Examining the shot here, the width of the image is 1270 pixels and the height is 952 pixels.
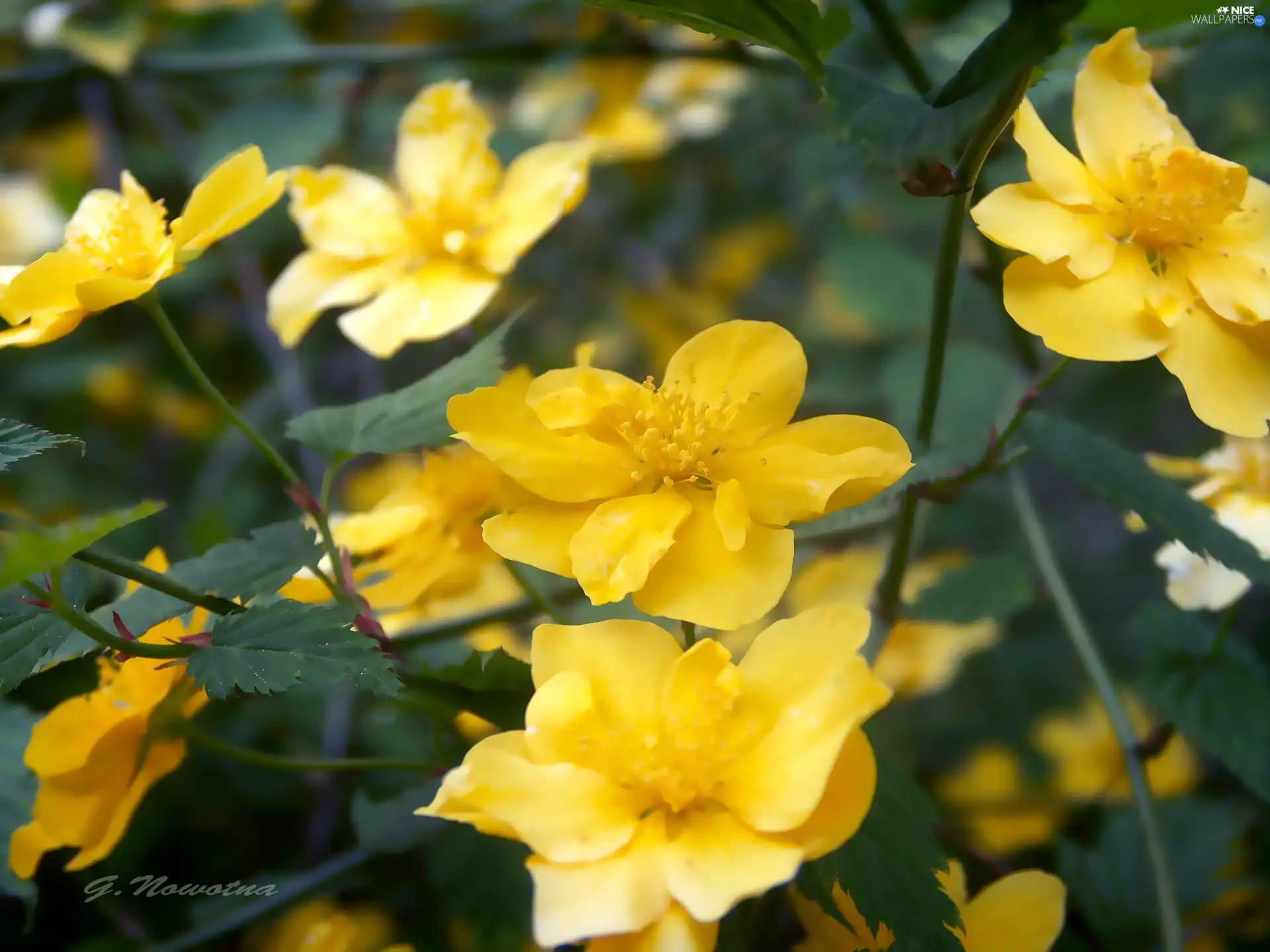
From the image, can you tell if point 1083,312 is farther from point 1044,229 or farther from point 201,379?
point 201,379

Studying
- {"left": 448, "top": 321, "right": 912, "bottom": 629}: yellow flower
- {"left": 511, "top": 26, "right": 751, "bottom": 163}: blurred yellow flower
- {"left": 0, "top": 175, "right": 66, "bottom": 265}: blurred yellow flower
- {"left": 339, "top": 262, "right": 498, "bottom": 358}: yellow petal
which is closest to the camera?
{"left": 448, "top": 321, "right": 912, "bottom": 629}: yellow flower

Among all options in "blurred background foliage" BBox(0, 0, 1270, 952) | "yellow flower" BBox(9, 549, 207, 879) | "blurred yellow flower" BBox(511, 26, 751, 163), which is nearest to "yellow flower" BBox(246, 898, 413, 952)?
"blurred background foliage" BBox(0, 0, 1270, 952)

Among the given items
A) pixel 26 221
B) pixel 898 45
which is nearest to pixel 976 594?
pixel 898 45

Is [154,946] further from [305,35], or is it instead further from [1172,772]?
[305,35]

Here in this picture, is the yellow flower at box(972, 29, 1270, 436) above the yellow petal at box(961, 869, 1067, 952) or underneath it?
above

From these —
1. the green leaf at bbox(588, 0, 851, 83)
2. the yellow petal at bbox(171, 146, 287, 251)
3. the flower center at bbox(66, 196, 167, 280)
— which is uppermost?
the green leaf at bbox(588, 0, 851, 83)

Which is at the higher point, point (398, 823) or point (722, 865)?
point (722, 865)

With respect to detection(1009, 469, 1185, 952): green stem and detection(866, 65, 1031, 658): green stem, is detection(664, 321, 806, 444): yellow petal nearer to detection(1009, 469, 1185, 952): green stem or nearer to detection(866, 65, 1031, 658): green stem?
detection(866, 65, 1031, 658): green stem
